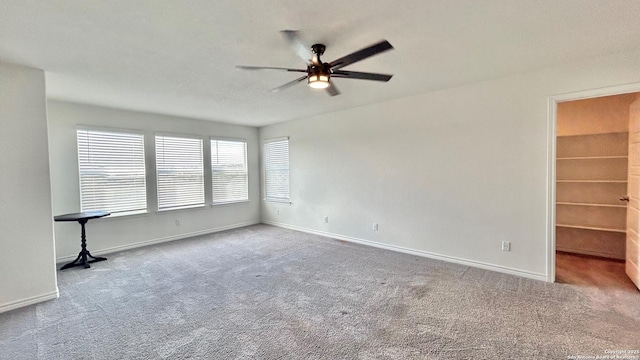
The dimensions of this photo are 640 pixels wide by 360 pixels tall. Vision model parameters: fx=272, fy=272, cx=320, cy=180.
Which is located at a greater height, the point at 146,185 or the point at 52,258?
the point at 146,185

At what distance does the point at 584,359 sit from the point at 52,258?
16.1ft

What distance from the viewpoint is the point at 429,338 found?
216 cm

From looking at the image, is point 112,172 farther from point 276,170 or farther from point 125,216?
point 276,170

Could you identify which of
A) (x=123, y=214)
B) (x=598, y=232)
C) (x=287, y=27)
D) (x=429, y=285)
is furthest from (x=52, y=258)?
(x=598, y=232)

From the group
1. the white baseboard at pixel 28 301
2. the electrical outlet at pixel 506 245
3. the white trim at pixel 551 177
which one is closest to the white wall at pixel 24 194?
the white baseboard at pixel 28 301

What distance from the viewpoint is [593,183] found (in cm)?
404

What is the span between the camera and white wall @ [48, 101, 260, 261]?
163 inches

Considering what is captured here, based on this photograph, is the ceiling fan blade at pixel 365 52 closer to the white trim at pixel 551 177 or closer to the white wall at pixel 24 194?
the white trim at pixel 551 177

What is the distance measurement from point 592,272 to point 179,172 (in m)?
6.68

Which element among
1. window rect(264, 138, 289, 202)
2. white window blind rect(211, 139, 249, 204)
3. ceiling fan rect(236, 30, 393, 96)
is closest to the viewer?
ceiling fan rect(236, 30, 393, 96)

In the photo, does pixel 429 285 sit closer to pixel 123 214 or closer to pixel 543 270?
pixel 543 270

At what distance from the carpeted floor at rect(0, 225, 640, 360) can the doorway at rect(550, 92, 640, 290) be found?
143cm

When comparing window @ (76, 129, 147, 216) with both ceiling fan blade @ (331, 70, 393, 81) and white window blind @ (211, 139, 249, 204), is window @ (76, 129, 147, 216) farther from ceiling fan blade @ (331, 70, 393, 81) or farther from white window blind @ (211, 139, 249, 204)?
ceiling fan blade @ (331, 70, 393, 81)

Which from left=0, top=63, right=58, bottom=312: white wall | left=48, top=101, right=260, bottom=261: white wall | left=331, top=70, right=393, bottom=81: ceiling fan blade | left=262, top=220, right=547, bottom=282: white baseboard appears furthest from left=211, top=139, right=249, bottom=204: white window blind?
left=331, top=70, right=393, bottom=81: ceiling fan blade
